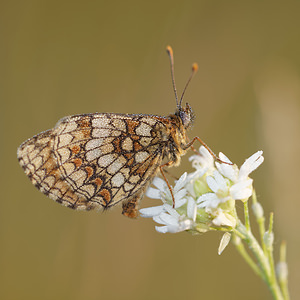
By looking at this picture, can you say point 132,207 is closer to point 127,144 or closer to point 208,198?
point 127,144

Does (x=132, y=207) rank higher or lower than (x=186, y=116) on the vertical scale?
lower

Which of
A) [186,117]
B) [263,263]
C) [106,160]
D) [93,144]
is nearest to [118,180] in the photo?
[106,160]

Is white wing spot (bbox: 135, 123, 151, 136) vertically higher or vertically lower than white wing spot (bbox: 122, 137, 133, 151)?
higher

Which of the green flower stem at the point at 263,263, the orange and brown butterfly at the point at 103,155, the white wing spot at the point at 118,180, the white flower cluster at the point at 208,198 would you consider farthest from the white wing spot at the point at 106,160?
the green flower stem at the point at 263,263

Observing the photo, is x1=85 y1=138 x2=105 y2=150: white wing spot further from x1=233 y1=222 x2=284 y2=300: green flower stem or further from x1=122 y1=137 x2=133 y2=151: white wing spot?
x1=233 y1=222 x2=284 y2=300: green flower stem

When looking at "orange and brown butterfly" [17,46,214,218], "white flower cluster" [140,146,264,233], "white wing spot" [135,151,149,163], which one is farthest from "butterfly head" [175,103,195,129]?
"white flower cluster" [140,146,264,233]

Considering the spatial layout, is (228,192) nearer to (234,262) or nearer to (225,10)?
(234,262)
